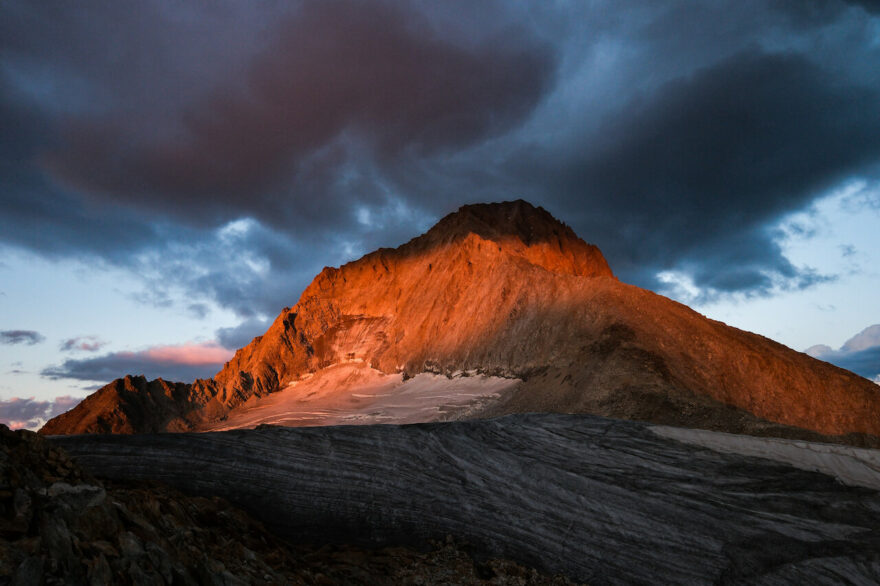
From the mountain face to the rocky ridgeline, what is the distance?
23.0 m

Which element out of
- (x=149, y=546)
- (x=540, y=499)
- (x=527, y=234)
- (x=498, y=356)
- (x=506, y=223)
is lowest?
(x=540, y=499)

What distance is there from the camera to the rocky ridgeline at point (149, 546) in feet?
11.2

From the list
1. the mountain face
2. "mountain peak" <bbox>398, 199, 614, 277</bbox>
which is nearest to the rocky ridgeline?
the mountain face

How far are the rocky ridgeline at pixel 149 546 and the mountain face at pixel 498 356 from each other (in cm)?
2301

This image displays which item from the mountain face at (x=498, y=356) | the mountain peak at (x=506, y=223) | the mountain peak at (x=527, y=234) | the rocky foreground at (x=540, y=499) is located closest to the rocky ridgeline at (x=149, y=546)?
the rocky foreground at (x=540, y=499)

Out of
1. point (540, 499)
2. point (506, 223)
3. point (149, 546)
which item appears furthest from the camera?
point (506, 223)

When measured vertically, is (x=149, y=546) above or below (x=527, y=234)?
below

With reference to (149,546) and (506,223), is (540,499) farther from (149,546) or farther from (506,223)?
(506,223)

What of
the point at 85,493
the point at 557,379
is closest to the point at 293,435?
the point at 85,493

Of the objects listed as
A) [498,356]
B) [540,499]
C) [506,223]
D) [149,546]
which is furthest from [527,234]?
[149,546]

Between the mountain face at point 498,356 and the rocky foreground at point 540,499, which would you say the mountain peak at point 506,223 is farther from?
the rocky foreground at point 540,499

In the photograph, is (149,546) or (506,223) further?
(506,223)

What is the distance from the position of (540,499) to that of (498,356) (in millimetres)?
48740

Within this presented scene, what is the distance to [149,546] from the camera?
3.98m
